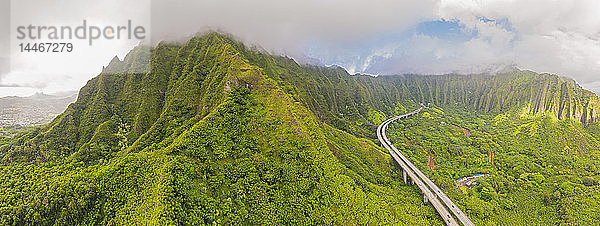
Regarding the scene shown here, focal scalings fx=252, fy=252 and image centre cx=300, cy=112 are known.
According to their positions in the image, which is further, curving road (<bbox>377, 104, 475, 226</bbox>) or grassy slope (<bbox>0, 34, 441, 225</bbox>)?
curving road (<bbox>377, 104, 475, 226</bbox>)

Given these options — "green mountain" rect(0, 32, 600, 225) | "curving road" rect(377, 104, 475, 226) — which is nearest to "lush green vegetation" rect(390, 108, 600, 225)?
"green mountain" rect(0, 32, 600, 225)

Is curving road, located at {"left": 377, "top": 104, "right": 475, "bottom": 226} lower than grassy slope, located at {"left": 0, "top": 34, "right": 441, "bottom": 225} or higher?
lower

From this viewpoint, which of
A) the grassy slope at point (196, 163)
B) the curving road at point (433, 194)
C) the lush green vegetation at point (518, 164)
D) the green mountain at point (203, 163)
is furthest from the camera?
the lush green vegetation at point (518, 164)

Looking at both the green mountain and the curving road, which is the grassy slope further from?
the curving road

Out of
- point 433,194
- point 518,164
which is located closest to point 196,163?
point 433,194

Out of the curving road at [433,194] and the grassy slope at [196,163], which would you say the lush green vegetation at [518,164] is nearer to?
the curving road at [433,194]

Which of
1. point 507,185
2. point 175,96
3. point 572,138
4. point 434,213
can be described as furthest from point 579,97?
point 175,96

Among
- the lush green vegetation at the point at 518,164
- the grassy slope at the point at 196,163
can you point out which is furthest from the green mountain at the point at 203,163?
the lush green vegetation at the point at 518,164

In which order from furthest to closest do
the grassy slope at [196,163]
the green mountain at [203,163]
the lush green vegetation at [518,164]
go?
1. the lush green vegetation at [518,164]
2. the green mountain at [203,163]
3. the grassy slope at [196,163]
